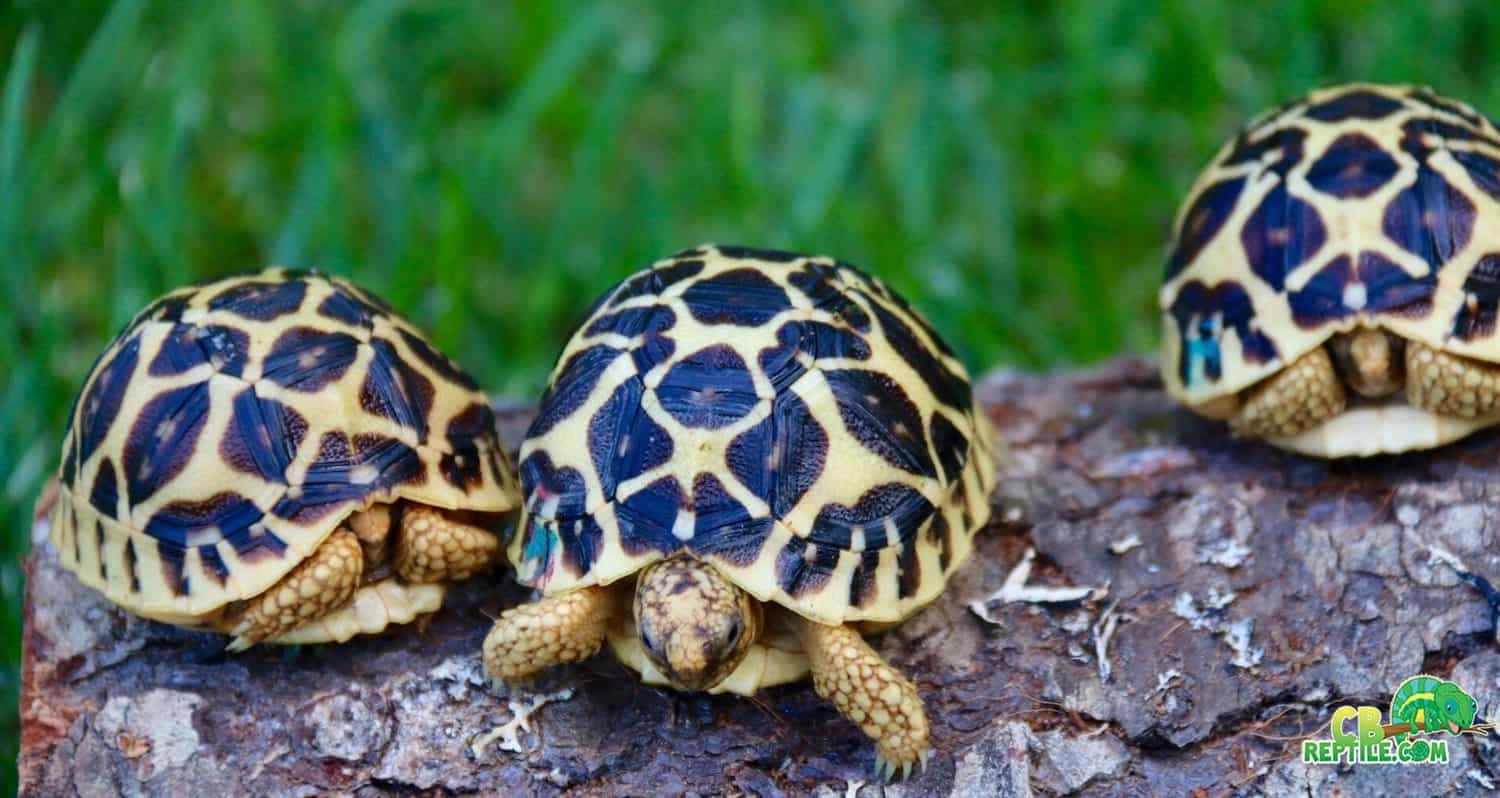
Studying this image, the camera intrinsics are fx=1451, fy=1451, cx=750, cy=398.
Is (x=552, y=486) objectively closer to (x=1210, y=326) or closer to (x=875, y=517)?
(x=875, y=517)

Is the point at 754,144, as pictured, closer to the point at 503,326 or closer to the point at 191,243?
the point at 503,326

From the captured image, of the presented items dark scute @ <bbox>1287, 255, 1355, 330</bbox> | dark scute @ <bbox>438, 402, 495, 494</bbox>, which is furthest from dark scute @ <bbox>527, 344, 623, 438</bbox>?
dark scute @ <bbox>1287, 255, 1355, 330</bbox>

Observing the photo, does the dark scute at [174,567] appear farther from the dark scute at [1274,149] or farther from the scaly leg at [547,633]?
the dark scute at [1274,149]

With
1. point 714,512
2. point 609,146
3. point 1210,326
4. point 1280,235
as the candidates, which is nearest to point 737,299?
point 714,512

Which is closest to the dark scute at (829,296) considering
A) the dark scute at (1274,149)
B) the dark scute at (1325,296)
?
the dark scute at (1325,296)

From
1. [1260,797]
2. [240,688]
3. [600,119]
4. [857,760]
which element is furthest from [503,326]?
[1260,797]

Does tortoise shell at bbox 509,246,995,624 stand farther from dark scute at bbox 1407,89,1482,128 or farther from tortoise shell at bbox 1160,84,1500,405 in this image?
dark scute at bbox 1407,89,1482,128
